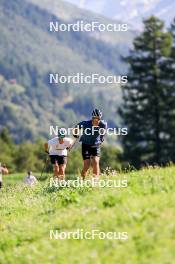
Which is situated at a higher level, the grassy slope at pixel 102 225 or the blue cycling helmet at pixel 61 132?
the blue cycling helmet at pixel 61 132

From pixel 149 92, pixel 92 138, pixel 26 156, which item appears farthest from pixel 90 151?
pixel 26 156

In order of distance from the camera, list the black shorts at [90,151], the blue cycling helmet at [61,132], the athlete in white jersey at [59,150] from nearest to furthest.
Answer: the black shorts at [90,151], the blue cycling helmet at [61,132], the athlete in white jersey at [59,150]

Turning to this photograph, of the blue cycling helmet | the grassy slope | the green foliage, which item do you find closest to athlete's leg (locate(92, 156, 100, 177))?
the blue cycling helmet

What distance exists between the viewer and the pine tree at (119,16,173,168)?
61.2 metres

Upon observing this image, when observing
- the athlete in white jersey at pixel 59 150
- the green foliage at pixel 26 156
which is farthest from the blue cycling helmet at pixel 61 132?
the green foliage at pixel 26 156

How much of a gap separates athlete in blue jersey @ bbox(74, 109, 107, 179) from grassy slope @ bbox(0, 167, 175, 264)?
3454 mm

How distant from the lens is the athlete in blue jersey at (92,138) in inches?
643

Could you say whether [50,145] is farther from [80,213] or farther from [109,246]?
[109,246]

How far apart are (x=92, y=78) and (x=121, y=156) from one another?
52859mm

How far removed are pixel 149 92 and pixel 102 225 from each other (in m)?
53.3

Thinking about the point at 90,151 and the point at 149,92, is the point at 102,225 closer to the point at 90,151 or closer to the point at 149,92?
the point at 90,151

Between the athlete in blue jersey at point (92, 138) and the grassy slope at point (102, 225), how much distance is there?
345 centimetres

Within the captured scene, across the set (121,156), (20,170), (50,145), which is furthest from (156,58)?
(20,170)

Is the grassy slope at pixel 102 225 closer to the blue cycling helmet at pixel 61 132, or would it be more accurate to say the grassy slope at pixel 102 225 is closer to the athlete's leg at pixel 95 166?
the athlete's leg at pixel 95 166
